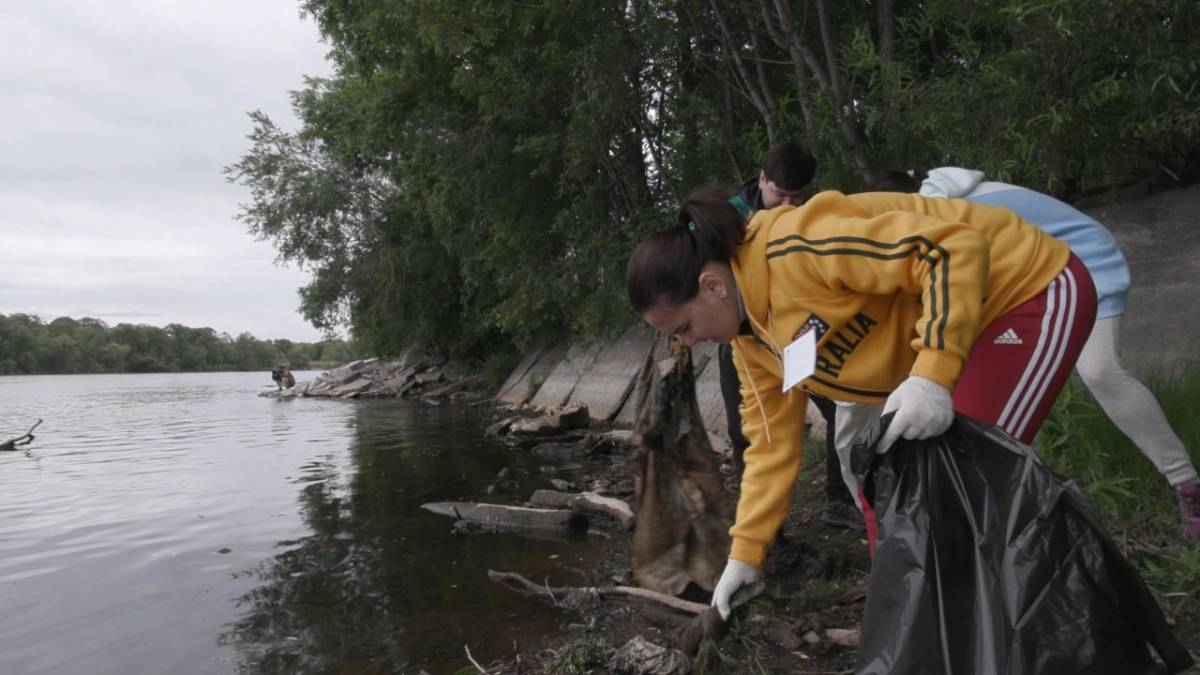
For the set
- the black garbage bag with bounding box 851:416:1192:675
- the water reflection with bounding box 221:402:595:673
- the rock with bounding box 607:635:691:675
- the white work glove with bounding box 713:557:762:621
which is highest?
the black garbage bag with bounding box 851:416:1192:675

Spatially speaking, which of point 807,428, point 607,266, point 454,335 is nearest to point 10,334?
point 454,335

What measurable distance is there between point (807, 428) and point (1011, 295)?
512cm

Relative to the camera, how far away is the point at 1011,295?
77.8 inches

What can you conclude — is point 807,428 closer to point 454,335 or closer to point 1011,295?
point 1011,295

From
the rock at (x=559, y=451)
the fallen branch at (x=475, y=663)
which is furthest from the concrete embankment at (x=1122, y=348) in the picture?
the fallen branch at (x=475, y=663)

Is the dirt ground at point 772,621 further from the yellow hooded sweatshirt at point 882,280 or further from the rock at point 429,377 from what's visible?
the rock at point 429,377

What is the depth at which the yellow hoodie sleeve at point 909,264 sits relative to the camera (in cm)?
173

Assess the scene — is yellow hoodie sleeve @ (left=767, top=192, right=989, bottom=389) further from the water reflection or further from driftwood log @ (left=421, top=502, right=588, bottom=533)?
driftwood log @ (left=421, top=502, right=588, bottom=533)

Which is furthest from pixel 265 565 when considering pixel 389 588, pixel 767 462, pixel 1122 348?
pixel 1122 348

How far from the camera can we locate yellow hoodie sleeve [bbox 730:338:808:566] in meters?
2.35

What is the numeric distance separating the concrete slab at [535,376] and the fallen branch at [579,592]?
11849 millimetres

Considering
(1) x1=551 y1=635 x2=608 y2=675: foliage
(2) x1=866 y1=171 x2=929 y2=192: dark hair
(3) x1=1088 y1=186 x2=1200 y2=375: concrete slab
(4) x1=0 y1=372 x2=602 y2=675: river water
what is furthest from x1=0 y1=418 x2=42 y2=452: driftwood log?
(3) x1=1088 y1=186 x2=1200 y2=375: concrete slab

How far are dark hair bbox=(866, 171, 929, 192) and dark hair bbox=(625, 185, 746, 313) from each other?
1.28 metres

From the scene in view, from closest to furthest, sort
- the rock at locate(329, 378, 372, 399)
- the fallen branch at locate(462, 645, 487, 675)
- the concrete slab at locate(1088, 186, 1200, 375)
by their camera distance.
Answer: the fallen branch at locate(462, 645, 487, 675)
the concrete slab at locate(1088, 186, 1200, 375)
the rock at locate(329, 378, 372, 399)
